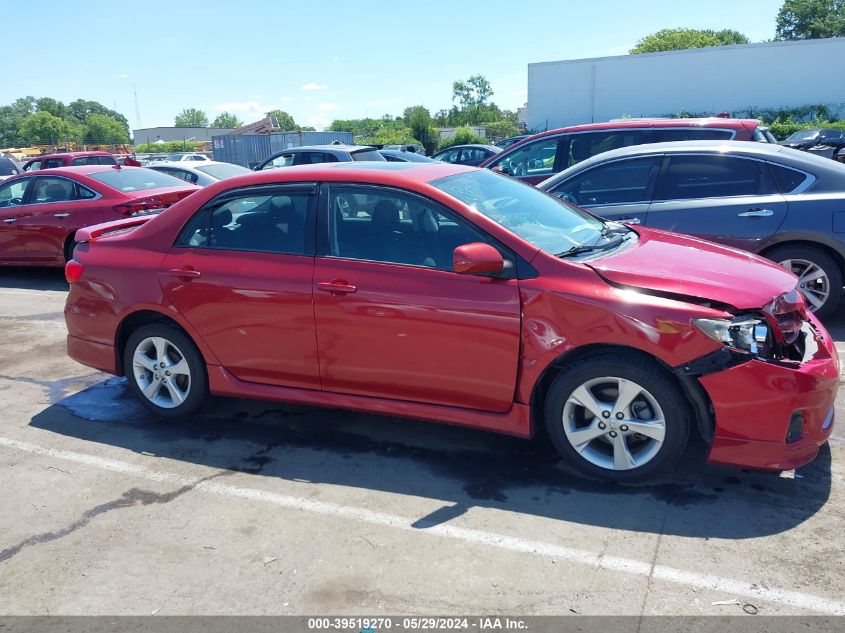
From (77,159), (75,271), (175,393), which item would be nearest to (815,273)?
(175,393)

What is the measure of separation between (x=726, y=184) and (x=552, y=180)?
167 centimetres

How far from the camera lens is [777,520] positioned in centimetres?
339

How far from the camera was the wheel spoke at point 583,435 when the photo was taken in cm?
374

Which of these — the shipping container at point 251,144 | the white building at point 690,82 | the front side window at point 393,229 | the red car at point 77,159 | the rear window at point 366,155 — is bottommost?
the front side window at point 393,229

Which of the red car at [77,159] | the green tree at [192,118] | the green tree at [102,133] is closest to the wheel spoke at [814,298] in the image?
the red car at [77,159]

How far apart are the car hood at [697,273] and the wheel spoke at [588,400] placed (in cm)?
59

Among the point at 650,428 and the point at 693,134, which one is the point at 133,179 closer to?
the point at 693,134

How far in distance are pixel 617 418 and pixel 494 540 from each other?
0.92 metres

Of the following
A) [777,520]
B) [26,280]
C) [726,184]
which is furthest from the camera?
[26,280]

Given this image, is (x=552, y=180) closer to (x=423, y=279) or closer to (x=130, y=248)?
(x=423, y=279)

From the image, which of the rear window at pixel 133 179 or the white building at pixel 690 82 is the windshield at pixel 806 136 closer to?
the white building at pixel 690 82

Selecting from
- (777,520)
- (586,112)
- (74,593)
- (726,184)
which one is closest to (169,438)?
(74,593)

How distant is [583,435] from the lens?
3.77m

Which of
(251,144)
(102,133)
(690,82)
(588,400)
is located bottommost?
(588,400)
